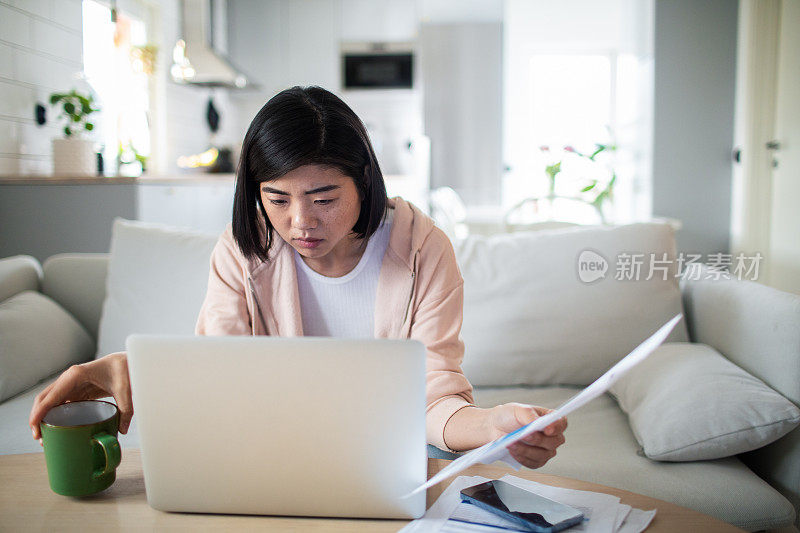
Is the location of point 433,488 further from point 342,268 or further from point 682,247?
point 682,247

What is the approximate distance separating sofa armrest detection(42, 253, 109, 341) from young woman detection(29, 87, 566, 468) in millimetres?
1096

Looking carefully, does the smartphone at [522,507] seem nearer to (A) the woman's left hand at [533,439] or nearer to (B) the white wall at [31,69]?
(A) the woman's left hand at [533,439]

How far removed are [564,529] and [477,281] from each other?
3.73ft

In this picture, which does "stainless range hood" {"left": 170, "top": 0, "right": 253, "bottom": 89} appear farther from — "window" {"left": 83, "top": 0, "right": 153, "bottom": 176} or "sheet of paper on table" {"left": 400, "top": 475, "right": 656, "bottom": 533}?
"sheet of paper on table" {"left": 400, "top": 475, "right": 656, "bottom": 533}

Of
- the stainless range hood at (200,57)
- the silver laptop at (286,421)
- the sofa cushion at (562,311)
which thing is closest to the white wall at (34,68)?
the stainless range hood at (200,57)

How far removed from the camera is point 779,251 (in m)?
3.62

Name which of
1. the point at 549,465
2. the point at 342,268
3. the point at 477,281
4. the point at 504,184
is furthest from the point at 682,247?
the point at 342,268

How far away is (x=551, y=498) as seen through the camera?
0.73 metres

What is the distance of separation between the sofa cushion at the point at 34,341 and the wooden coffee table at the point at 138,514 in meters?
0.95

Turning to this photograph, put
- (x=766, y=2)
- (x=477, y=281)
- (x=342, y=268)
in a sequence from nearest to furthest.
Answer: (x=342, y=268), (x=477, y=281), (x=766, y=2)

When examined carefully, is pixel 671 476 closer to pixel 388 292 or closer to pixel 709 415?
pixel 709 415

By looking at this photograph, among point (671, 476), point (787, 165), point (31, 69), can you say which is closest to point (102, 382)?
point (671, 476)

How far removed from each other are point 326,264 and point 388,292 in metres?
0.13

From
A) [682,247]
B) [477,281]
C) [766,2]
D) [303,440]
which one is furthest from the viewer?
[682,247]
